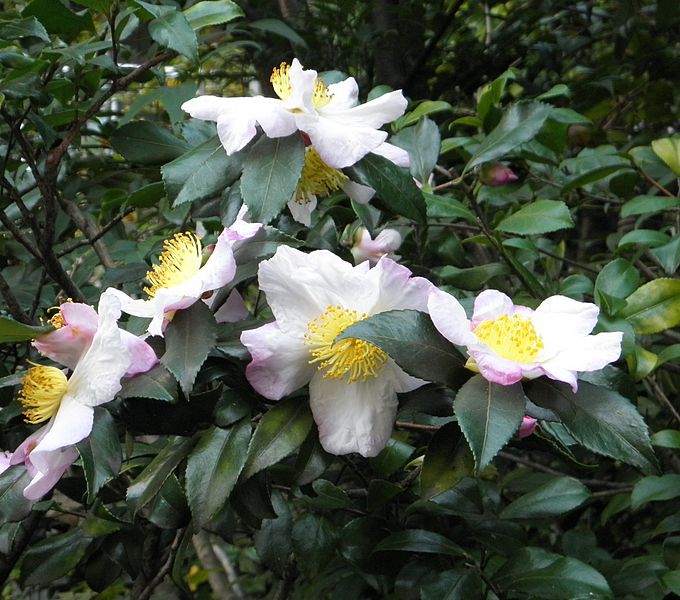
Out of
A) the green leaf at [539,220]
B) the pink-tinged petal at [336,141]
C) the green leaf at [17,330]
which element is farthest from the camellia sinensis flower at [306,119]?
the green leaf at [539,220]

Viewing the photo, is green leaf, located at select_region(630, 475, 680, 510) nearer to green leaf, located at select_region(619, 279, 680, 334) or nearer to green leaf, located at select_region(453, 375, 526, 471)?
green leaf, located at select_region(619, 279, 680, 334)

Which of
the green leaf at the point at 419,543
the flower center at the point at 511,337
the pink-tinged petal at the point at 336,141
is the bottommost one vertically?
the green leaf at the point at 419,543

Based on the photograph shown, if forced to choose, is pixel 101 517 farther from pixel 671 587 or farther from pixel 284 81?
pixel 671 587

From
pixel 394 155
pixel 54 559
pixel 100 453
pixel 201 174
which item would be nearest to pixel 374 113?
pixel 394 155

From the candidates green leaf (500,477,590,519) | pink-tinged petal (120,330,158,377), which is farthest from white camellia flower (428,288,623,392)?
green leaf (500,477,590,519)

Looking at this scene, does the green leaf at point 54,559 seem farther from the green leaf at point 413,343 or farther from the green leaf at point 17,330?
the green leaf at point 413,343

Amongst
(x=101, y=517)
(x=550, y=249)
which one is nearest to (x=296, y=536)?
(x=101, y=517)

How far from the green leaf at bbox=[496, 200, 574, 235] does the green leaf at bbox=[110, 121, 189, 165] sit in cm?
42

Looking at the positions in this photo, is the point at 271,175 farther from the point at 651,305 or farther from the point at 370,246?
the point at 651,305

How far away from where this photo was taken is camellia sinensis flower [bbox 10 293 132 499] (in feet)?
1.86

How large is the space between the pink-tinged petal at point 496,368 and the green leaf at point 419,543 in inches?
14.2

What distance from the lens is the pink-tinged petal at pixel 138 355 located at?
1.91 feet

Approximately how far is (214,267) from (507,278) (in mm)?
624

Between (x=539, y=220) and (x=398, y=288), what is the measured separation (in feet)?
1.45
